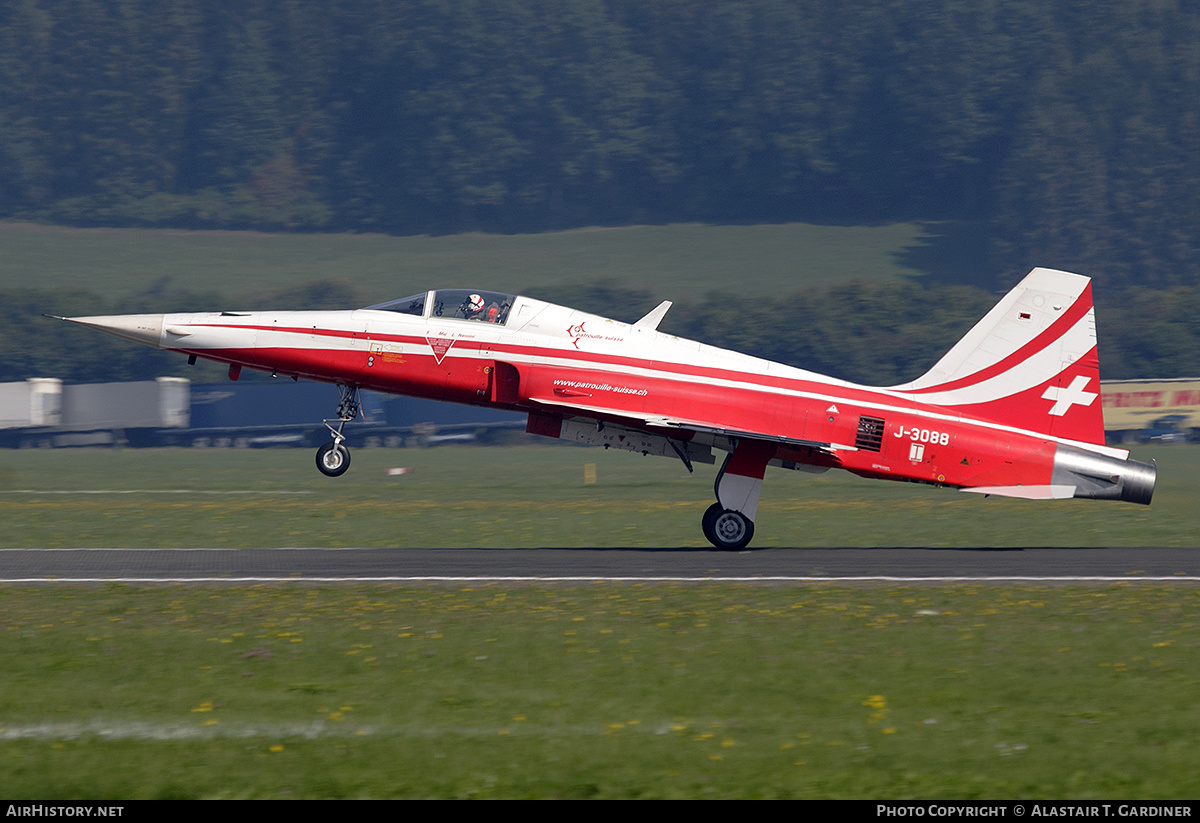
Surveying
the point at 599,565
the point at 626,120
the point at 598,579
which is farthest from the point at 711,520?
the point at 626,120

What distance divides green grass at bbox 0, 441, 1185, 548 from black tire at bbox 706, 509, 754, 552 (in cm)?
432

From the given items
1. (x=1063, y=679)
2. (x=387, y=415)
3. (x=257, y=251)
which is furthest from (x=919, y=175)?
(x=1063, y=679)

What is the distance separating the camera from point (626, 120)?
171m

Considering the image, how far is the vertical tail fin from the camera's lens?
74.5ft

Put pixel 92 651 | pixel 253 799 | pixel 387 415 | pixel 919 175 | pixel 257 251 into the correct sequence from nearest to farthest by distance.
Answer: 1. pixel 253 799
2. pixel 92 651
3. pixel 387 415
4. pixel 257 251
5. pixel 919 175

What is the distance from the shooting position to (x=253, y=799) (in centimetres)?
909

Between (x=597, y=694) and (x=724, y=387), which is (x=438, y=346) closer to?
(x=724, y=387)

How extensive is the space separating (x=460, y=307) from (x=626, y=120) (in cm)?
15345

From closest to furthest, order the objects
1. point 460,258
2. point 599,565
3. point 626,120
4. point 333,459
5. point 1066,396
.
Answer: point 599,565, point 333,459, point 1066,396, point 460,258, point 626,120

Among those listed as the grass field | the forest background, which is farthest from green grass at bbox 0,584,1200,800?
the forest background

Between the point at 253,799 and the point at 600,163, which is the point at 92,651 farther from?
the point at 600,163

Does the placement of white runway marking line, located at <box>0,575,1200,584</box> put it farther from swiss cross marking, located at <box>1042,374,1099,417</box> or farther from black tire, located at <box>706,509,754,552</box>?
swiss cross marking, located at <box>1042,374,1099,417</box>

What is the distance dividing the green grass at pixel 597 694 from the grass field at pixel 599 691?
36mm
